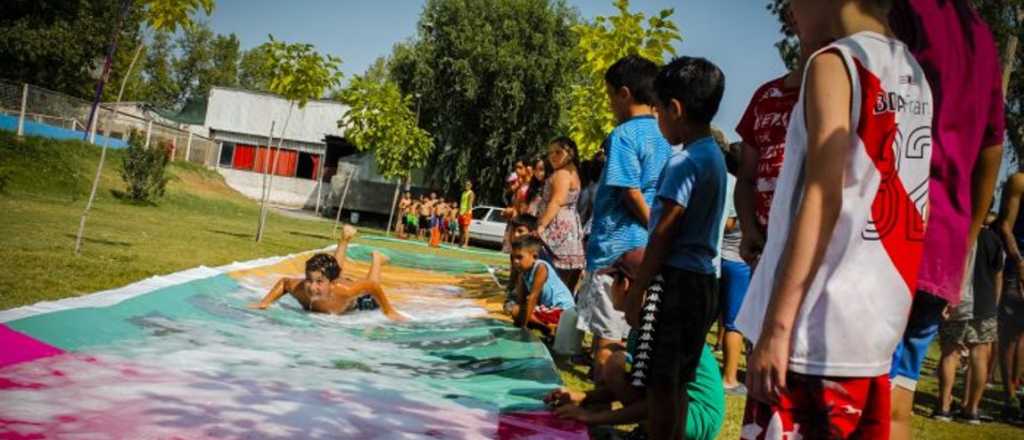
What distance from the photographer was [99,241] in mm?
8461

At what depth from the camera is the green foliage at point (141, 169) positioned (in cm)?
1769

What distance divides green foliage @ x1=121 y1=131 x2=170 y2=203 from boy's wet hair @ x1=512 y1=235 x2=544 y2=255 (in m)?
14.6

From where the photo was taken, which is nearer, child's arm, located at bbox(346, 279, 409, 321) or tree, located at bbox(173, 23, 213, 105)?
child's arm, located at bbox(346, 279, 409, 321)

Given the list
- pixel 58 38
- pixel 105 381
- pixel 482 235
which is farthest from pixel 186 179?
pixel 105 381

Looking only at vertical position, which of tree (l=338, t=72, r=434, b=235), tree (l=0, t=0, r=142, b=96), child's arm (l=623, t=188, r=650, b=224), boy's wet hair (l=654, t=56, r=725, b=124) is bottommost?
child's arm (l=623, t=188, r=650, b=224)

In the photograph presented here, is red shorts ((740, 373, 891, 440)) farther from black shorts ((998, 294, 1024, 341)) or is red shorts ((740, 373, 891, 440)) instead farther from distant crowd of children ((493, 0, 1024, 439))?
black shorts ((998, 294, 1024, 341))

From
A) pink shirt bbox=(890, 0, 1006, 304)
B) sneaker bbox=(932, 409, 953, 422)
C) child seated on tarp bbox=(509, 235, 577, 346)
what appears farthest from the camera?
child seated on tarp bbox=(509, 235, 577, 346)

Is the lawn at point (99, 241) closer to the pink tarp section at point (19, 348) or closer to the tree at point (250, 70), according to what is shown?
the pink tarp section at point (19, 348)

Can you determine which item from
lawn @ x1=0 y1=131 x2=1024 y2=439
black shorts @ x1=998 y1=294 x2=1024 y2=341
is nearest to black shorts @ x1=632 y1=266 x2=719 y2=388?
lawn @ x1=0 y1=131 x2=1024 y2=439

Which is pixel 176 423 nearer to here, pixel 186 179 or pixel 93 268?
pixel 93 268

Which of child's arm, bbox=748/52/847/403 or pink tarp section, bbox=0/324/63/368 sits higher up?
child's arm, bbox=748/52/847/403

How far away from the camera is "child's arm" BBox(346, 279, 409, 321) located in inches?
239

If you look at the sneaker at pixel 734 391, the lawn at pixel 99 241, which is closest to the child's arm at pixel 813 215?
the lawn at pixel 99 241

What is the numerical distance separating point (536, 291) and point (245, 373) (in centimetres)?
265
